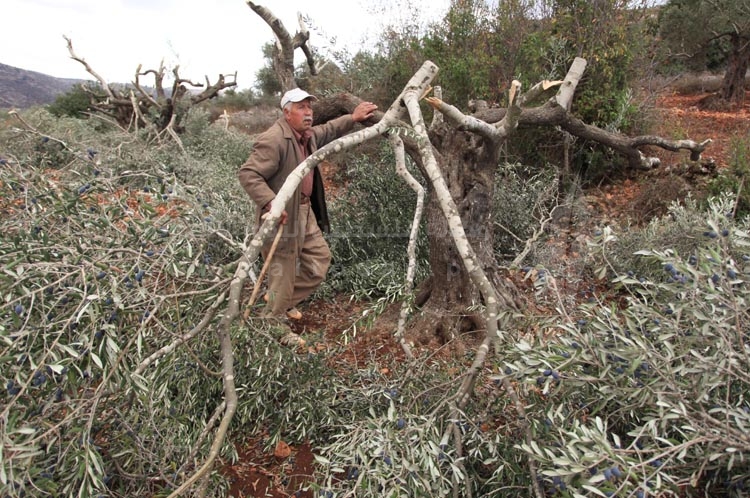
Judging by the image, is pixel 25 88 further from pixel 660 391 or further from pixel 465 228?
pixel 660 391

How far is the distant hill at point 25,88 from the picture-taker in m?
15.2

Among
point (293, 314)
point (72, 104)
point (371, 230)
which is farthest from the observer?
point (72, 104)

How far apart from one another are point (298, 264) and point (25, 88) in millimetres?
18522

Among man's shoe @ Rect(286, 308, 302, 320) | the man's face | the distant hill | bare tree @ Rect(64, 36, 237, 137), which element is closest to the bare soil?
man's shoe @ Rect(286, 308, 302, 320)

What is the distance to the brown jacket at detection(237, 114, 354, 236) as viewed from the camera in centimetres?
331

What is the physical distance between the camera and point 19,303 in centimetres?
167

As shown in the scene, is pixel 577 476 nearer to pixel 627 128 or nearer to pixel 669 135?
pixel 627 128

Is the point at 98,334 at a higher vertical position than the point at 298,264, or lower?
higher

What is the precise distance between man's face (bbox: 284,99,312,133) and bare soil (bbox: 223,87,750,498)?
1.45 meters

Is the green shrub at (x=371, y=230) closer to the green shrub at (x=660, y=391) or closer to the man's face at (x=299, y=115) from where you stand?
the man's face at (x=299, y=115)

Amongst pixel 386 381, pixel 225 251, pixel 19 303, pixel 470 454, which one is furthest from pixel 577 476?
pixel 225 251

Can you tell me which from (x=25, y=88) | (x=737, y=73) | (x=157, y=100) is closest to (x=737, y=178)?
(x=737, y=73)

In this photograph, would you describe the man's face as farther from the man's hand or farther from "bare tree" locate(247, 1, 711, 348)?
"bare tree" locate(247, 1, 711, 348)

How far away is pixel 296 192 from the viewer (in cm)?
343
